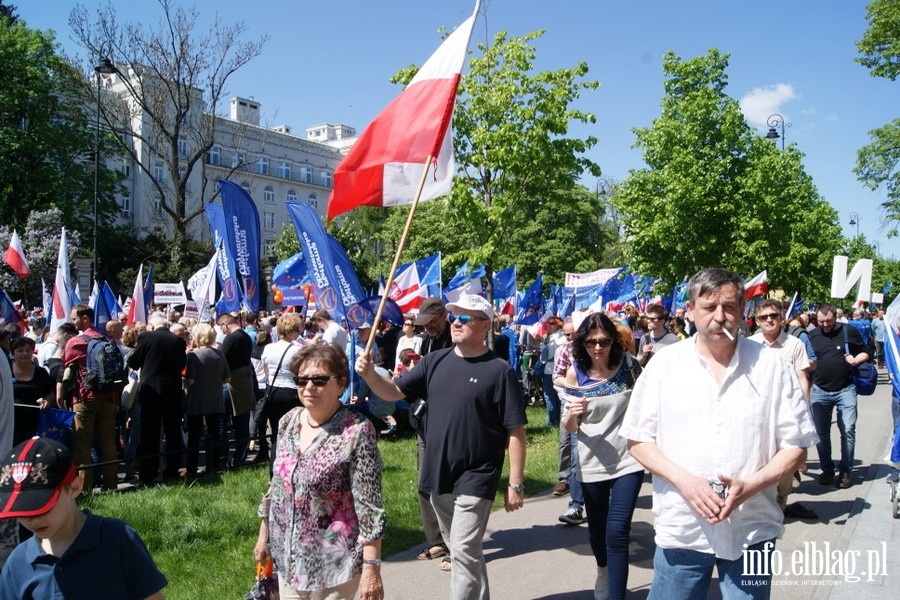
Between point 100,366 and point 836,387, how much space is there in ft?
26.9

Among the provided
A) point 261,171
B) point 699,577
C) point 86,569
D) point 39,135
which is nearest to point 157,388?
point 86,569

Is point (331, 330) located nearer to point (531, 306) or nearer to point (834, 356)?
point (834, 356)

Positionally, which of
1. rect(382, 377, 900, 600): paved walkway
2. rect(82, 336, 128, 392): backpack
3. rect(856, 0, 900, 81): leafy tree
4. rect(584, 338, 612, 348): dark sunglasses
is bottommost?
rect(382, 377, 900, 600): paved walkway

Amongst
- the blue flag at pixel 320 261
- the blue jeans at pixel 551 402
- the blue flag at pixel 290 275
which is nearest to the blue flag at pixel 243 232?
the blue flag at pixel 320 261

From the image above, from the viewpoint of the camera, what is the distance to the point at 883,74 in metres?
22.8

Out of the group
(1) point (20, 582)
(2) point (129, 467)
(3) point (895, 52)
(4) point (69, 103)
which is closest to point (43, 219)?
(4) point (69, 103)

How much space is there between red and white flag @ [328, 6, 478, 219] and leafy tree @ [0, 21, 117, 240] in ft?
122

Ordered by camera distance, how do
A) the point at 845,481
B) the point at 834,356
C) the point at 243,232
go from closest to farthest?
the point at 845,481, the point at 834,356, the point at 243,232

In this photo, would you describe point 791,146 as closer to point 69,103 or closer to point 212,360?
point 212,360

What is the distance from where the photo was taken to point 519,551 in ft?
20.7

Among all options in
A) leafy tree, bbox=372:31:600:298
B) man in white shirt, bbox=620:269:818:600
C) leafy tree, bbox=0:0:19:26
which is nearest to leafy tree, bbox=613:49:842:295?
leafy tree, bbox=372:31:600:298

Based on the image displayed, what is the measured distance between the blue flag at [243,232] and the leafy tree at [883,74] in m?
20.2

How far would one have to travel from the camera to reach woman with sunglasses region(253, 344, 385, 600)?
334 centimetres

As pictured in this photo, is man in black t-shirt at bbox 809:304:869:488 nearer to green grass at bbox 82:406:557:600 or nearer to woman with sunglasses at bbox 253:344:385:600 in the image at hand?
green grass at bbox 82:406:557:600
